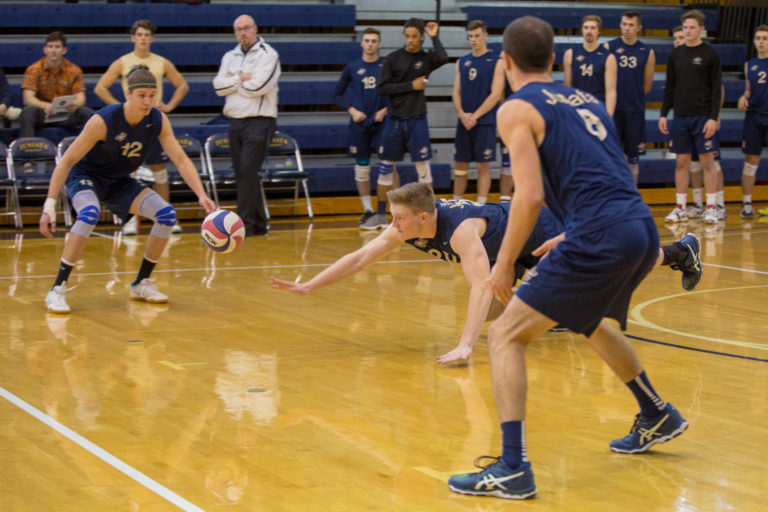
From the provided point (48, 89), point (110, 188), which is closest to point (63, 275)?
point (110, 188)

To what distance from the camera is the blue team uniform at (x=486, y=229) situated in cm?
527

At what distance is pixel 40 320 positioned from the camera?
6531mm

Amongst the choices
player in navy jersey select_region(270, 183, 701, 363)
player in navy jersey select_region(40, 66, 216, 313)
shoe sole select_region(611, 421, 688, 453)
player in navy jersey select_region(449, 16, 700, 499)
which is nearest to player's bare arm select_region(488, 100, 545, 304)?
player in navy jersey select_region(449, 16, 700, 499)

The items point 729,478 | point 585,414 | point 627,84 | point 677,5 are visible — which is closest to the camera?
point 729,478

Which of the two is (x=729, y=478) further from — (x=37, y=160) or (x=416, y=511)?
(x=37, y=160)

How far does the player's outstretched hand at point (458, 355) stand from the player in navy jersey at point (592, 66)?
6922 millimetres

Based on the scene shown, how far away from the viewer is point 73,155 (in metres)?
6.73

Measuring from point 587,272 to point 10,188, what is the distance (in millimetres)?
9079

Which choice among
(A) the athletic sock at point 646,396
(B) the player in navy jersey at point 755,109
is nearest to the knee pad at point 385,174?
(B) the player in navy jersey at point 755,109

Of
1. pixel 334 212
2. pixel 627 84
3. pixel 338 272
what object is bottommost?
pixel 334 212

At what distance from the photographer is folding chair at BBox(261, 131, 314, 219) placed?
39.0 ft

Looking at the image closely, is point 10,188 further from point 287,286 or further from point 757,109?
point 757,109

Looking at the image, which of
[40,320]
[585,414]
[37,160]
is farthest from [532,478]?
[37,160]

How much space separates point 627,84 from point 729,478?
29.5 ft
